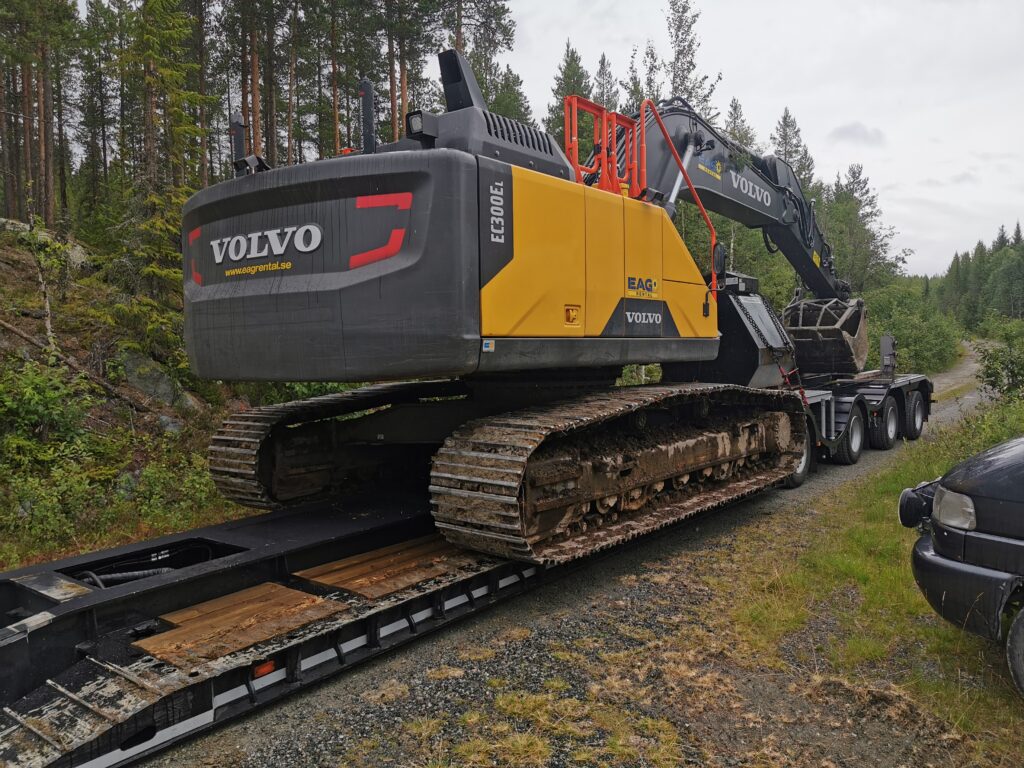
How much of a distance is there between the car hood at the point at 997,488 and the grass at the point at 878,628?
80cm

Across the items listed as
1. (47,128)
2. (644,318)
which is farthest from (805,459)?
(47,128)

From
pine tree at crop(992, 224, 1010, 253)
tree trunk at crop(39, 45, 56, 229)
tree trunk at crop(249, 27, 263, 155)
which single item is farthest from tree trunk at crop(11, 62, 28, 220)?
pine tree at crop(992, 224, 1010, 253)

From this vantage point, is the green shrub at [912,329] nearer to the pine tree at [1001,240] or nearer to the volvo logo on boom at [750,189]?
the volvo logo on boom at [750,189]

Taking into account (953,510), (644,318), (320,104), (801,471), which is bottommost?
(801,471)

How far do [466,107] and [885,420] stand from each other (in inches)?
367

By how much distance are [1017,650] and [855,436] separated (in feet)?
24.4

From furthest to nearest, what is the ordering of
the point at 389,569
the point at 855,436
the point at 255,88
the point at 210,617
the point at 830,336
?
the point at 255,88, the point at 830,336, the point at 855,436, the point at 389,569, the point at 210,617

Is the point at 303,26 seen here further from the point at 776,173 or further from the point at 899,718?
the point at 899,718

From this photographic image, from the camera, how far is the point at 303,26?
65.7ft

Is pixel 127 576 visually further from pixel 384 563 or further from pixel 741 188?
pixel 741 188

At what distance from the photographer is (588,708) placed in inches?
128

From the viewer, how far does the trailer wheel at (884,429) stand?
11.0 meters

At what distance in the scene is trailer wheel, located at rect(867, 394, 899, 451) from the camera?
36.2 feet

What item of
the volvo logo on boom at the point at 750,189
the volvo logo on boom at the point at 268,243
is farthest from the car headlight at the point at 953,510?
the volvo logo on boom at the point at 750,189
